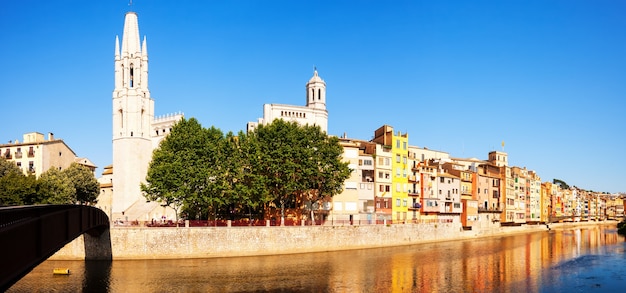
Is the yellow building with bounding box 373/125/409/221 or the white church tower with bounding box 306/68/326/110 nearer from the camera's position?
the yellow building with bounding box 373/125/409/221

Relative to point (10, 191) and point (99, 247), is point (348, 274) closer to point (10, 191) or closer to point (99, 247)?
point (99, 247)

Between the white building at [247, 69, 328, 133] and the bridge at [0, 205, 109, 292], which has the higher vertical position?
the white building at [247, 69, 328, 133]

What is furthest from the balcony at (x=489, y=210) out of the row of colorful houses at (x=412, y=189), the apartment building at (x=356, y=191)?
the apartment building at (x=356, y=191)

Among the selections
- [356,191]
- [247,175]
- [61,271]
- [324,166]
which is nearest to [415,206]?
[356,191]

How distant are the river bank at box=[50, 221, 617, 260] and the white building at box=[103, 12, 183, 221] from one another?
1364 inches

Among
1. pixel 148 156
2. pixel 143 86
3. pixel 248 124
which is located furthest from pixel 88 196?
pixel 248 124

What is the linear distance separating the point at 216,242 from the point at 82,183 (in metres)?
40.8

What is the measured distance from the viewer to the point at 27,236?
813 inches

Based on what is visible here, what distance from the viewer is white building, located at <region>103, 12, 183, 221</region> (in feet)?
311

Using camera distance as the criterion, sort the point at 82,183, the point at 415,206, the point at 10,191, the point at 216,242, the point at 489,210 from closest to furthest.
Answer: the point at 216,242 < the point at 10,191 < the point at 82,183 < the point at 415,206 < the point at 489,210

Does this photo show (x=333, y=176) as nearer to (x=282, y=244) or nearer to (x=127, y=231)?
(x=282, y=244)

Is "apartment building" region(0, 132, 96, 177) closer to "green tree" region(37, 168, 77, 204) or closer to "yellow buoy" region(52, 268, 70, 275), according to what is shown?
"green tree" region(37, 168, 77, 204)

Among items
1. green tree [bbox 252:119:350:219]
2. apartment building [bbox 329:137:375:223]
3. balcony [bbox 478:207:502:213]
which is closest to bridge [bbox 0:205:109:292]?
green tree [bbox 252:119:350:219]

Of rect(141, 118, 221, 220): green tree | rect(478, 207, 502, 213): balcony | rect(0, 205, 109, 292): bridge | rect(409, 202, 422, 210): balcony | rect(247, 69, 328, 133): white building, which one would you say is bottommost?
rect(478, 207, 502, 213): balcony
